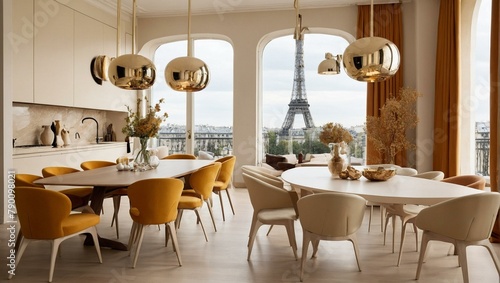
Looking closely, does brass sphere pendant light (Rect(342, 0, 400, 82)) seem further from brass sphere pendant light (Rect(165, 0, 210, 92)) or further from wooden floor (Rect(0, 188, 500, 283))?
wooden floor (Rect(0, 188, 500, 283))

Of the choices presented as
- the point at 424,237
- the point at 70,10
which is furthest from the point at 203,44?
the point at 424,237

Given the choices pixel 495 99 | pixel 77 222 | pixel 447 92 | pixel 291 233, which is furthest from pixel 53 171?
pixel 447 92

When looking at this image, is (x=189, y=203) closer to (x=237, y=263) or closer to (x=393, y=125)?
(x=237, y=263)

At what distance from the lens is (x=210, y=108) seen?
819 centimetres

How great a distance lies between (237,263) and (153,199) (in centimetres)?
89

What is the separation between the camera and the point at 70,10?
244 inches

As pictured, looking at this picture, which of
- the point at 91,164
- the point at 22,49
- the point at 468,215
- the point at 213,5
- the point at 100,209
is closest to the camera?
the point at 468,215

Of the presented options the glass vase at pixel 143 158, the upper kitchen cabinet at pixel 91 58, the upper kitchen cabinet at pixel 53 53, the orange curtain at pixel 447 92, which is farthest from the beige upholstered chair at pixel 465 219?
the upper kitchen cabinet at pixel 91 58

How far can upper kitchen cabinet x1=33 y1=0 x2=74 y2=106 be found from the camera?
5547 mm

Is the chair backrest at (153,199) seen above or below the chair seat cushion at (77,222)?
above

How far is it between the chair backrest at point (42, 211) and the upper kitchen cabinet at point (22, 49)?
2683mm

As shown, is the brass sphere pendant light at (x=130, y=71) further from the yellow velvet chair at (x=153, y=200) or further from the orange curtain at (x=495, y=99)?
the orange curtain at (x=495, y=99)

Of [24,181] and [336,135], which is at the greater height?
[336,135]

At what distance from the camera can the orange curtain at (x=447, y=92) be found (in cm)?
557
